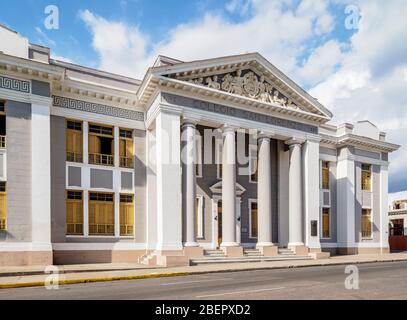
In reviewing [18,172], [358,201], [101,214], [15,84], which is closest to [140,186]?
[101,214]

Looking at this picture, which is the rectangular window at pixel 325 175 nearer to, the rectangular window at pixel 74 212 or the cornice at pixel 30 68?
the rectangular window at pixel 74 212

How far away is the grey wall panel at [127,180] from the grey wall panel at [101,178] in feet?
2.09

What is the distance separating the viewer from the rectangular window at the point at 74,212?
19.8m

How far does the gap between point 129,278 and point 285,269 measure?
23.7 ft

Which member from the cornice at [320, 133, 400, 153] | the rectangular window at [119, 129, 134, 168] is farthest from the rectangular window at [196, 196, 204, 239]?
the cornice at [320, 133, 400, 153]

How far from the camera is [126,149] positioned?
21.7 m

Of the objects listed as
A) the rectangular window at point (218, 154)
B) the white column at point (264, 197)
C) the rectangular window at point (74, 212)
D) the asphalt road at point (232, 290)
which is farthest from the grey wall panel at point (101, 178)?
the white column at point (264, 197)

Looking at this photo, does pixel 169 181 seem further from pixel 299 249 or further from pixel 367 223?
pixel 367 223

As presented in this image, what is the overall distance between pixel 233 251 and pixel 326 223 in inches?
431

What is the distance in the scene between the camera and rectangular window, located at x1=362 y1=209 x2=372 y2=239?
102 feet
